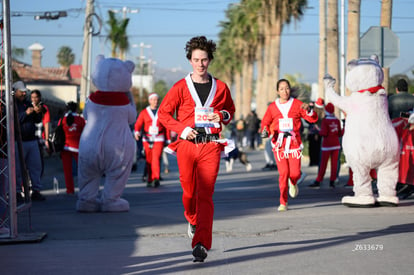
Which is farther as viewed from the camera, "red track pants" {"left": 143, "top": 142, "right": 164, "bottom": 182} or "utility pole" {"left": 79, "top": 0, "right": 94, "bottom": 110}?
"utility pole" {"left": 79, "top": 0, "right": 94, "bottom": 110}

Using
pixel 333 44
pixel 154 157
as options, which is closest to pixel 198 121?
pixel 154 157

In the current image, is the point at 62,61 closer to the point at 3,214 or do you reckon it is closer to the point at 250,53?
the point at 250,53

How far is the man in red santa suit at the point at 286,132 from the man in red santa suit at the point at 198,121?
392 centimetres

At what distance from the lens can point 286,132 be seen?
1208 centimetres

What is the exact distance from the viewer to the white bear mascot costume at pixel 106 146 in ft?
40.4

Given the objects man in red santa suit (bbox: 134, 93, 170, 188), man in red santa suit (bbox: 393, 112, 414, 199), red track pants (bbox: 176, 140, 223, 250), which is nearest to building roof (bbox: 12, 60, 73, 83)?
man in red santa suit (bbox: 134, 93, 170, 188)

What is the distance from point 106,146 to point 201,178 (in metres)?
4.83

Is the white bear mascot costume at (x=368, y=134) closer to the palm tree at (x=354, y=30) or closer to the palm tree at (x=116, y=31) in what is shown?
the palm tree at (x=354, y=30)

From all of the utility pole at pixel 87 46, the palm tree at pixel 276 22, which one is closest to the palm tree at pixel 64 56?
the palm tree at pixel 276 22

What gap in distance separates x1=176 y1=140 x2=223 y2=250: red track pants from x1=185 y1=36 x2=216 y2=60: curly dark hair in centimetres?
86

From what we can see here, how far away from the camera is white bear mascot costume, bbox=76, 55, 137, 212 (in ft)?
40.4

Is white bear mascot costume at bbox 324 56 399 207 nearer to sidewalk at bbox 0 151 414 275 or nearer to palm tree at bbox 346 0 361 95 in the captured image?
sidewalk at bbox 0 151 414 275

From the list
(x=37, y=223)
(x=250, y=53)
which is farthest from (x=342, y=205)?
(x=250, y=53)

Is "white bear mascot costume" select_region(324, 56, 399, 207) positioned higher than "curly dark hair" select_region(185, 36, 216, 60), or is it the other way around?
"curly dark hair" select_region(185, 36, 216, 60)
